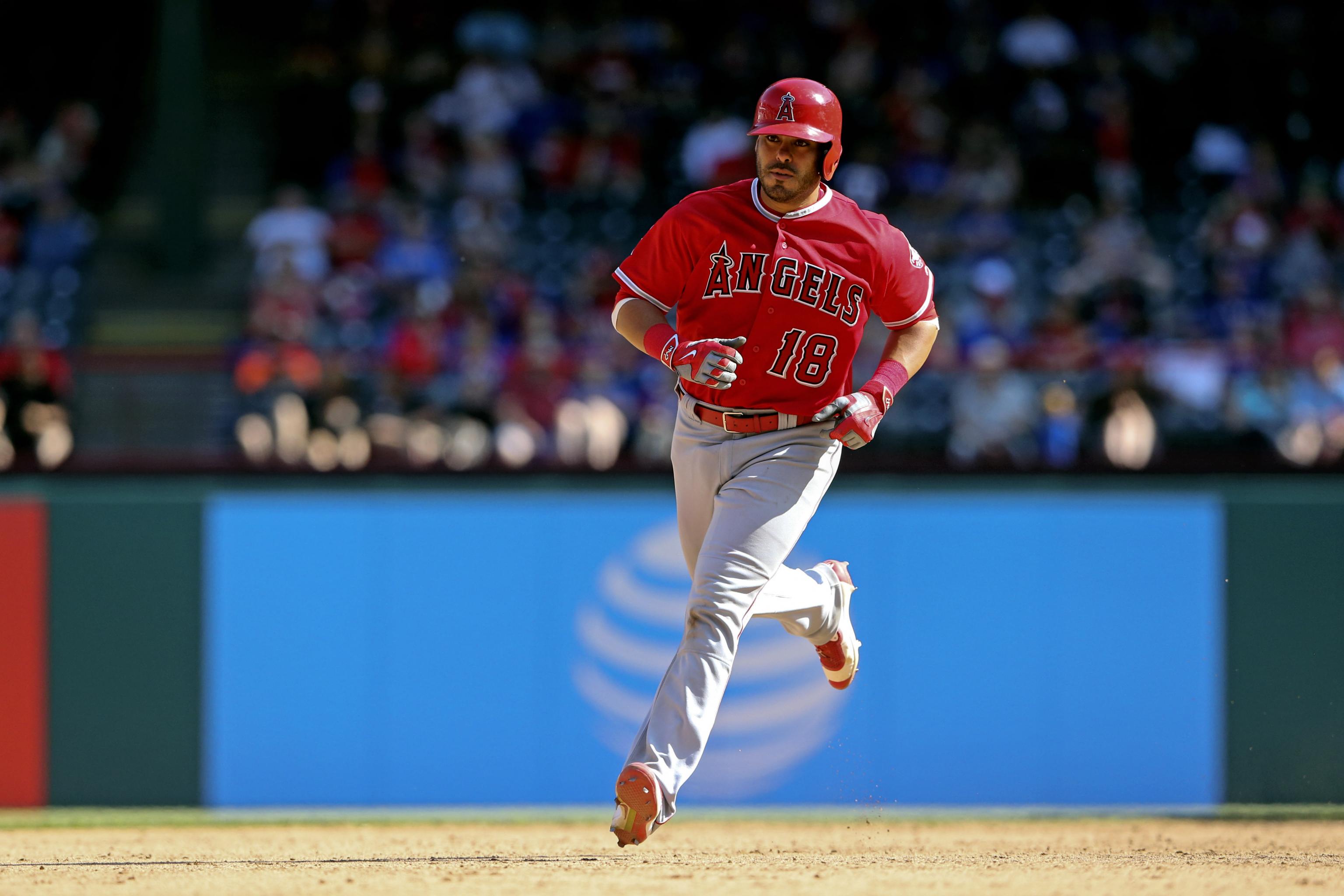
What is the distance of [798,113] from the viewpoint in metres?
5.09

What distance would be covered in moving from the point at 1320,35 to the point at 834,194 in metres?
9.82

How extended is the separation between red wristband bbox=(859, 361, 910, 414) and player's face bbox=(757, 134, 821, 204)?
25.3 inches

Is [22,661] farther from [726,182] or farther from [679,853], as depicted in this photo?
[726,182]

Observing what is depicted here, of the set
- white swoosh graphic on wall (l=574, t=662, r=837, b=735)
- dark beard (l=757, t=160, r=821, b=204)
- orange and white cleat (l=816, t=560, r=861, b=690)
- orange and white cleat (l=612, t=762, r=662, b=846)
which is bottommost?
white swoosh graphic on wall (l=574, t=662, r=837, b=735)

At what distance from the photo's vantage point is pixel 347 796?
738cm

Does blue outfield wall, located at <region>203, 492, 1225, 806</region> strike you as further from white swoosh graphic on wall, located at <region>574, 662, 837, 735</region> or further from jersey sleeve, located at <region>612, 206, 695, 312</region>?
jersey sleeve, located at <region>612, 206, 695, 312</region>

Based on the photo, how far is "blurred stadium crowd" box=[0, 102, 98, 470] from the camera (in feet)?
28.0

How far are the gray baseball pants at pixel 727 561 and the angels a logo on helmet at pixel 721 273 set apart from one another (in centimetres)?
42

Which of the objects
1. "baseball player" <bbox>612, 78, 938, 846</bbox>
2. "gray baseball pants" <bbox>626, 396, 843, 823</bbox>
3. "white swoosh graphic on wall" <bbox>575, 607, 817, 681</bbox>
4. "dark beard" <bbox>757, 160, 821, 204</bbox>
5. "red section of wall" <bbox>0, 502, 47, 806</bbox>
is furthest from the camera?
"white swoosh graphic on wall" <bbox>575, 607, 817, 681</bbox>

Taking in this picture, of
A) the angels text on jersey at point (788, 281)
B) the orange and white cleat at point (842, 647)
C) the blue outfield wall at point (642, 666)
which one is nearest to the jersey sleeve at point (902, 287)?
the angels text on jersey at point (788, 281)

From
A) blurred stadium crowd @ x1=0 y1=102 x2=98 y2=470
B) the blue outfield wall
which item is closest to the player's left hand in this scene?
the blue outfield wall

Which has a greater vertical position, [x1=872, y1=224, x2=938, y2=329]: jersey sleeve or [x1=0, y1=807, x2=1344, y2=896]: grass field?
[x1=872, y1=224, x2=938, y2=329]: jersey sleeve

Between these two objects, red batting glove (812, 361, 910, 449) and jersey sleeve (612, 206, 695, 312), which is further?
jersey sleeve (612, 206, 695, 312)

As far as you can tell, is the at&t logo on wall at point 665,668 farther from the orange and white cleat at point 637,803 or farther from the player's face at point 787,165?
the player's face at point 787,165
